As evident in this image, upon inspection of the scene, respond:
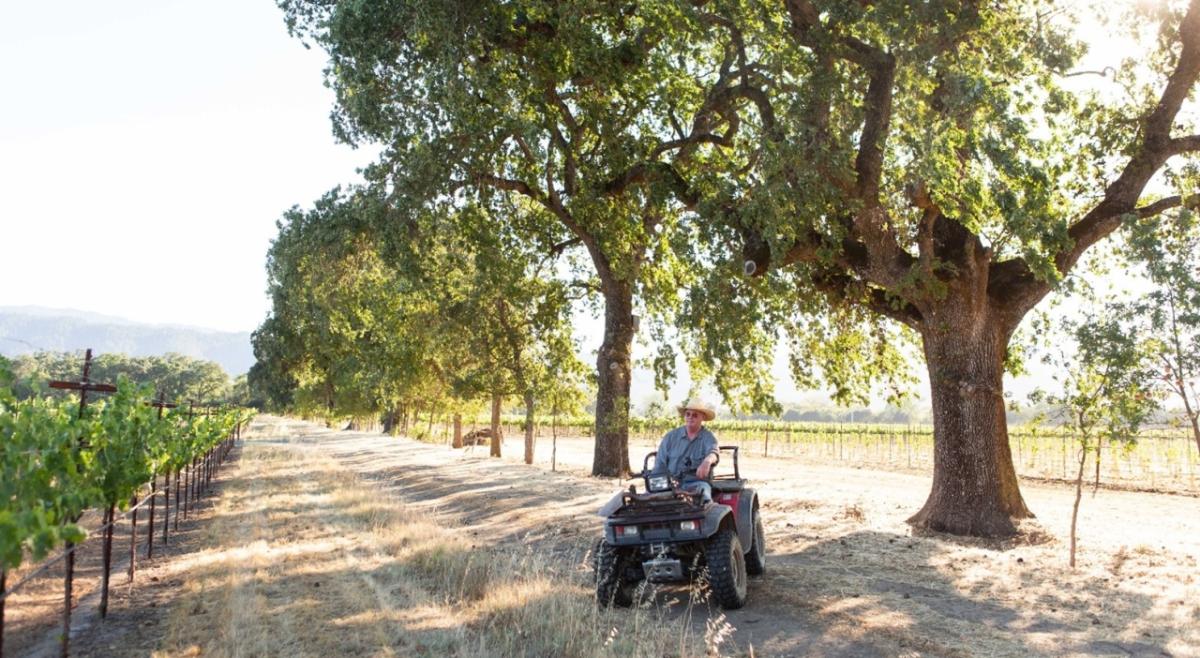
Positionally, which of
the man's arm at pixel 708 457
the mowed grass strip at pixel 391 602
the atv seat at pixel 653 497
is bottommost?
the mowed grass strip at pixel 391 602

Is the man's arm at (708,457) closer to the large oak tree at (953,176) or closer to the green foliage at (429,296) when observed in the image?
the large oak tree at (953,176)

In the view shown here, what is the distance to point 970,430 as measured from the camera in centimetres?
1302

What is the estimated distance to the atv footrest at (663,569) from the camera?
758 cm

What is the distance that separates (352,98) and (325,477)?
1180cm

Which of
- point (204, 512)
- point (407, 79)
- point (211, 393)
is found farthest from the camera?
point (211, 393)

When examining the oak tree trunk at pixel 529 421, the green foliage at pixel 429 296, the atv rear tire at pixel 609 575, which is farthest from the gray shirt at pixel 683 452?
the oak tree trunk at pixel 529 421

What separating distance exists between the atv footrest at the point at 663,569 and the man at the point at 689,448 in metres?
1.04

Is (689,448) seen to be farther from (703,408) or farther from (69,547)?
(69,547)

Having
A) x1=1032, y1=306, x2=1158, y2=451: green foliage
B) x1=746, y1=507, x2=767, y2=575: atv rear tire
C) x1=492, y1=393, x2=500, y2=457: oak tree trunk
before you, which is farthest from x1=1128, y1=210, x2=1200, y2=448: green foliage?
x1=492, y1=393, x2=500, y2=457: oak tree trunk

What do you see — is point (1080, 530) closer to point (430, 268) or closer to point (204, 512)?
point (430, 268)

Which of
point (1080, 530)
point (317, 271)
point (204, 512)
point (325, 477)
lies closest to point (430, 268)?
point (317, 271)

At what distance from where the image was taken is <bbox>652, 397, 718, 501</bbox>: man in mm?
8633

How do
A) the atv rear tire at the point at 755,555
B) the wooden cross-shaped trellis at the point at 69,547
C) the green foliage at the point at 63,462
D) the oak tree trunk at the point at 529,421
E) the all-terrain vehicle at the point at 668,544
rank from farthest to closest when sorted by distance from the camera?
1. the oak tree trunk at the point at 529,421
2. the atv rear tire at the point at 755,555
3. the all-terrain vehicle at the point at 668,544
4. the wooden cross-shaped trellis at the point at 69,547
5. the green foliage at the point at 63,462

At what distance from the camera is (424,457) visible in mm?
31703
